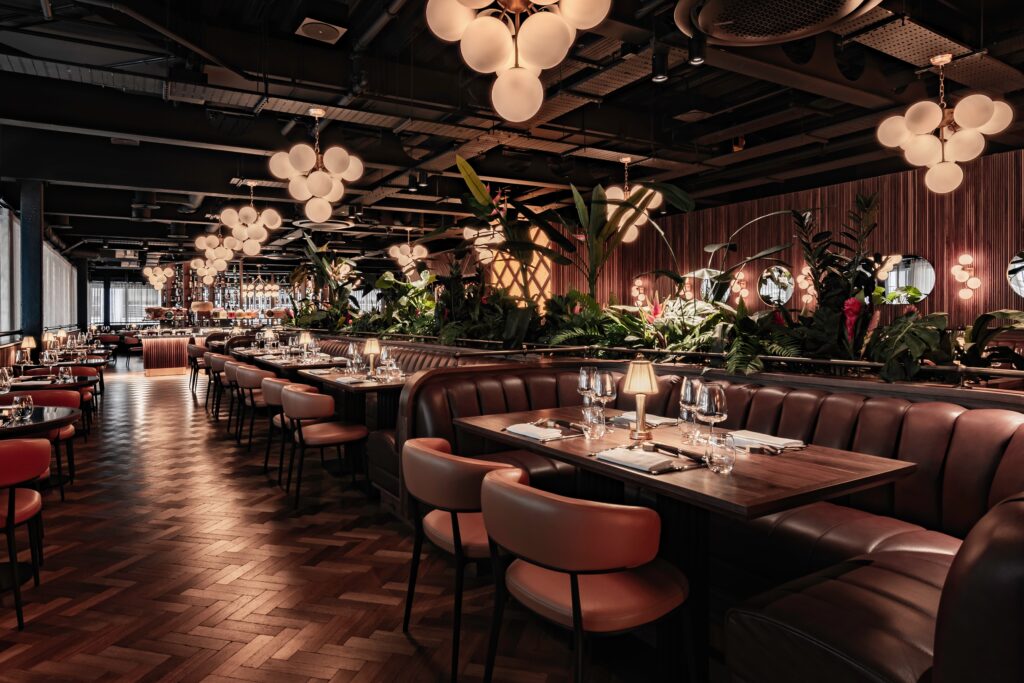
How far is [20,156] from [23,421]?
6.48 m

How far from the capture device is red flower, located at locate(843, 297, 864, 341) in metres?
2.91

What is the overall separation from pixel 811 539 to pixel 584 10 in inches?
88.3

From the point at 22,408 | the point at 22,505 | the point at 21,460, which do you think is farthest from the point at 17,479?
the point at 22,408

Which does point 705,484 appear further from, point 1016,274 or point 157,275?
point 157,275

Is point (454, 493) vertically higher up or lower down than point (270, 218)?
lower down

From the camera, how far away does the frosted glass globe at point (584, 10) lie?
2414 mm

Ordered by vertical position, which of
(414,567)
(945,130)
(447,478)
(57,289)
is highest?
(945,130)

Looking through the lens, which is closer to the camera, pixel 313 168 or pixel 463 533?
pixel 463 533

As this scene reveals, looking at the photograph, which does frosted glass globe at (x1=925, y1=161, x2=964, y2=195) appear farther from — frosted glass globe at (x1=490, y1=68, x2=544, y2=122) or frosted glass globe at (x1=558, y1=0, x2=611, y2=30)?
frosted glass globe at (x1=490, y1=68, x2=544, y2=122)

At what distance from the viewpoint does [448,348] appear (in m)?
5.44

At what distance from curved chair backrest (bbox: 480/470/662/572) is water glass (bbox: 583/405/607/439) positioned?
751mm

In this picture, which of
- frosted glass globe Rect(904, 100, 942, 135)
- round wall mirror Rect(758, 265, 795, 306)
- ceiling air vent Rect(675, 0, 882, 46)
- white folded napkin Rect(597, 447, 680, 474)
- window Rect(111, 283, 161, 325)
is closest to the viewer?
ceiling air vent Rect(675, 0, 882, 46)

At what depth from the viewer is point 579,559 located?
59.1 inches

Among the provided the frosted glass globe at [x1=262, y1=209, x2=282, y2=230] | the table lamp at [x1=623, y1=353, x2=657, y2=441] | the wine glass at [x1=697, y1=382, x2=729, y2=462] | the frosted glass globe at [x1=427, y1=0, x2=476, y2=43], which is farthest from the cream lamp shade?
the frosted glass globe at [x1=262, y1=209, x2=282, y2=230]
